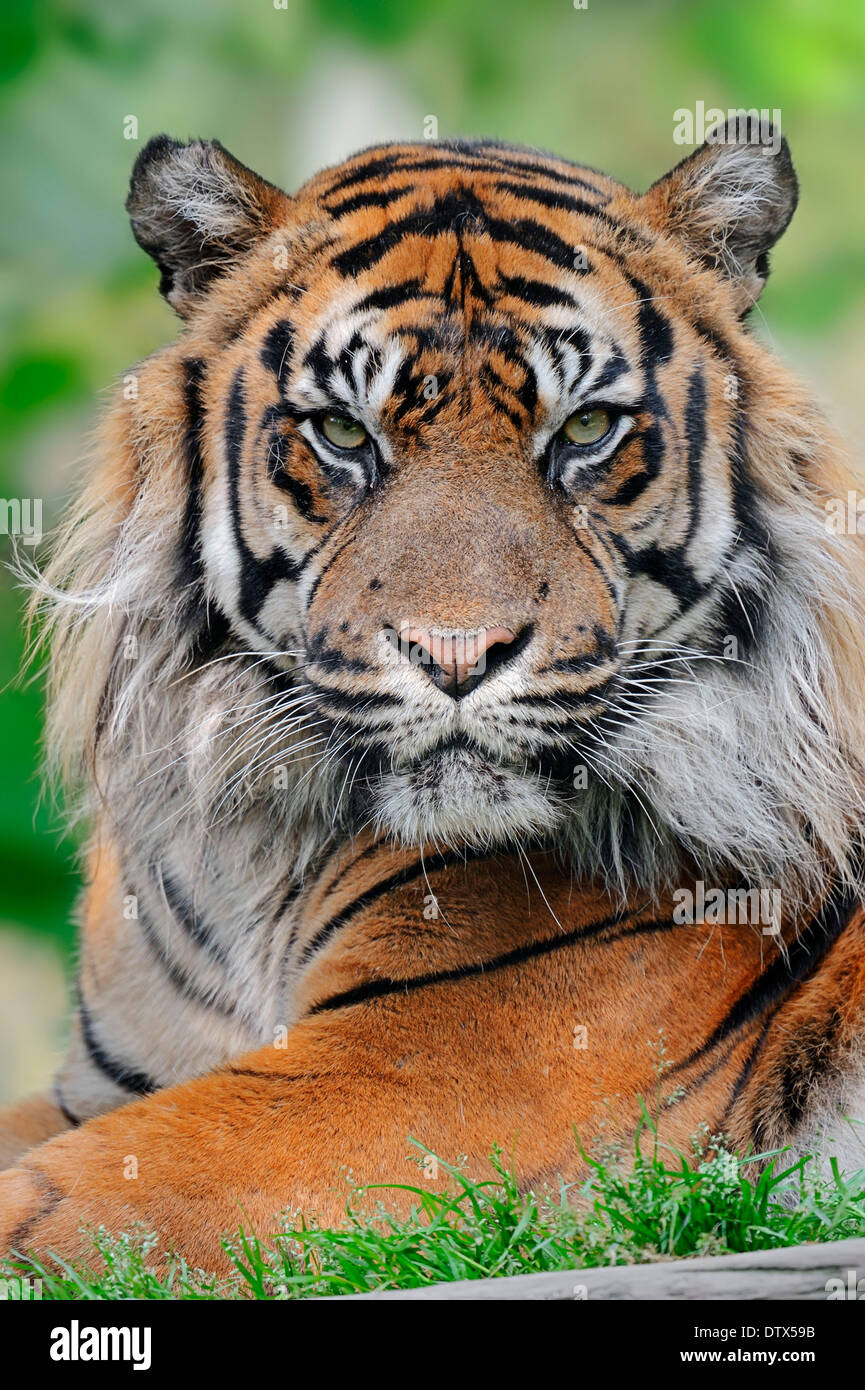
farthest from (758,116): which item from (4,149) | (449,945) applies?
(4,149)

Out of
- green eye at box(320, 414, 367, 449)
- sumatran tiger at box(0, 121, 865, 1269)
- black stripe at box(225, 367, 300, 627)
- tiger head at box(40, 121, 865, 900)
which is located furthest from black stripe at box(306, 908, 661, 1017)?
green eye at box(320, 414, 367, 449)

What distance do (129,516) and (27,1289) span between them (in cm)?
138

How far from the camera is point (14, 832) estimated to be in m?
5.77

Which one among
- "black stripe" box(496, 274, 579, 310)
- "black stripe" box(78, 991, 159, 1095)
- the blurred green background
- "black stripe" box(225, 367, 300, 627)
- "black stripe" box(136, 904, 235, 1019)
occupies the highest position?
the blurred green background

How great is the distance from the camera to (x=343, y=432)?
259 cm

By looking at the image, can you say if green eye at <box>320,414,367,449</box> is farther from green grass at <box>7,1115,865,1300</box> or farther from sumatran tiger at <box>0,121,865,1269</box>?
green grass at <box>7,1115,865,1300</box>

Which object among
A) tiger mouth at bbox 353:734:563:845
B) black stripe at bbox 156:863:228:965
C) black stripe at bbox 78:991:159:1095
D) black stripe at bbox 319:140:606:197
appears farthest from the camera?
black stripe at bbox 78:991:159:1095

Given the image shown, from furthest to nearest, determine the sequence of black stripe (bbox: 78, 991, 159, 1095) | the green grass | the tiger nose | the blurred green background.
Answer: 1. the blurred green background
2. black stripe (bbox: 78, 991, 159, 1095)
3. the tiger nose
4. the green grass

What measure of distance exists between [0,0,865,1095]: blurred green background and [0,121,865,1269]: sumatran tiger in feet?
9.32

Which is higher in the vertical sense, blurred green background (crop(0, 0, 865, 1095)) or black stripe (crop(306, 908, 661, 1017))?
blurred green background (crop(0, 0, 865, 1095))

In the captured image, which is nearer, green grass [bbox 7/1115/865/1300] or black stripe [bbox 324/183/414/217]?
green grass [bbox 7/1115/865/1300]

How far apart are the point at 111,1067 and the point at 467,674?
5.25 ft

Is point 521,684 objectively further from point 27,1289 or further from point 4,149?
point 4,149

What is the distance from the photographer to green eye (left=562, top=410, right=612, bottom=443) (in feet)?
8.43
